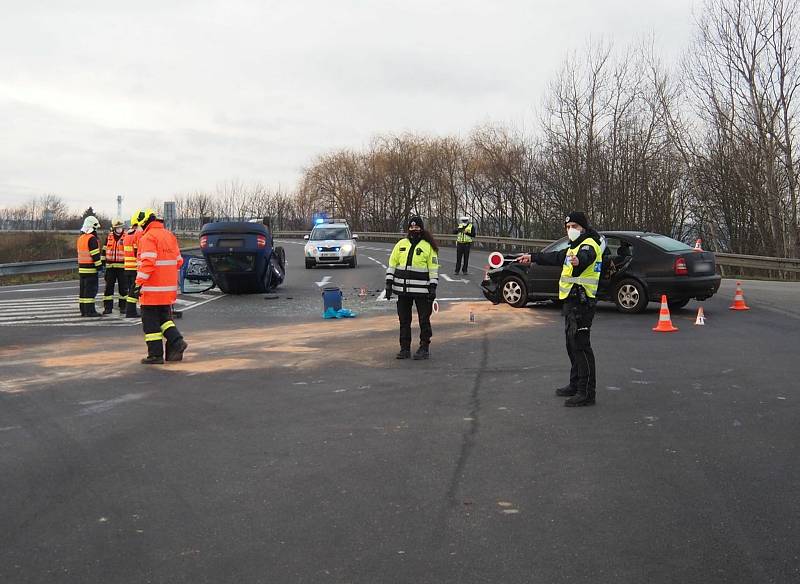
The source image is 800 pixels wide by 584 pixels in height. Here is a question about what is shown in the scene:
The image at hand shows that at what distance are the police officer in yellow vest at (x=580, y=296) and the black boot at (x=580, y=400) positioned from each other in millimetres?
17

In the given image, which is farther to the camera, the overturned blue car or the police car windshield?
the police car windshield

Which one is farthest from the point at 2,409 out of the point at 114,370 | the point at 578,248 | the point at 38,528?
the point at 578,248

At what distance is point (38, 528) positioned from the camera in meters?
4.41

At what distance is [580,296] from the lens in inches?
304

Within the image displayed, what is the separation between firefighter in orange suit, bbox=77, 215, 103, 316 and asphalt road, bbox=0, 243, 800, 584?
458 cm

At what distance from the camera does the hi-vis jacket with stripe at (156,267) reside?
10070mm

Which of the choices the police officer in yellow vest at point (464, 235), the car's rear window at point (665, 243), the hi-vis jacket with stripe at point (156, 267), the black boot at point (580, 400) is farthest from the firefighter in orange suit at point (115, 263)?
the police officer in yellow vest at point (464, 235)

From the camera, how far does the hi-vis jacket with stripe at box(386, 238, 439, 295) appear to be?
10484mm

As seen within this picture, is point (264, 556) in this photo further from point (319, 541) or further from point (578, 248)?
point (578, 248)

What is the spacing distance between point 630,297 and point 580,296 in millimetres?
7705

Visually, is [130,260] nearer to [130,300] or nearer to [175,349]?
[130,300]

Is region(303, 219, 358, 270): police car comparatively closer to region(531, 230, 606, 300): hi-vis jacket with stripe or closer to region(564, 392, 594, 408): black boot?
region(531, 230, 606, 300): hi-vis jacket with stripe

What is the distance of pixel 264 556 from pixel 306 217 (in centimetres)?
8192

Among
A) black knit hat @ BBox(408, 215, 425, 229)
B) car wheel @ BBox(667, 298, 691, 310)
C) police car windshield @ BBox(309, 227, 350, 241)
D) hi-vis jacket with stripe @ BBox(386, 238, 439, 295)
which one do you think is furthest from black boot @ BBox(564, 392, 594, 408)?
police car windshield @ BBox(309, 227, 350, 241)
